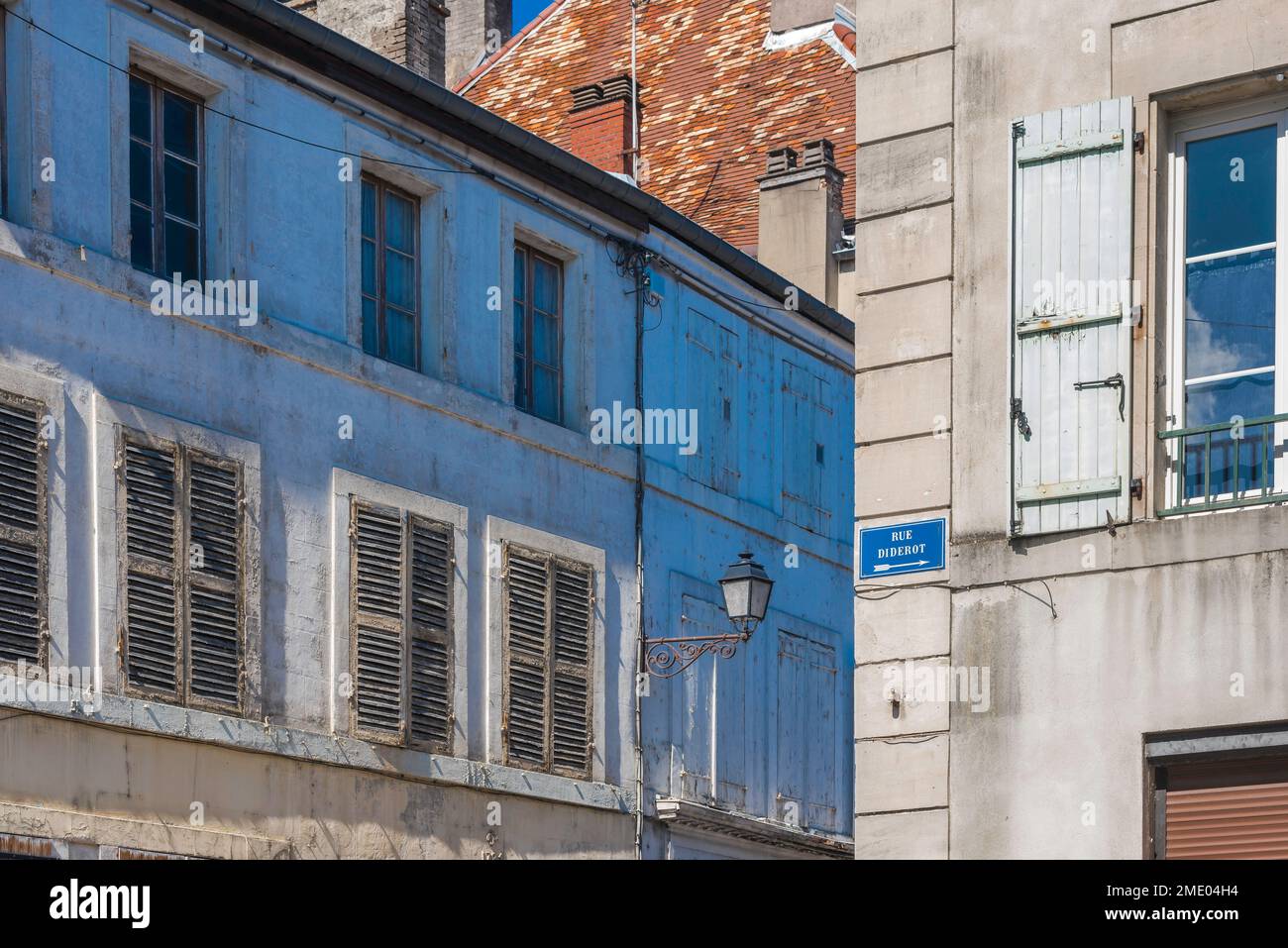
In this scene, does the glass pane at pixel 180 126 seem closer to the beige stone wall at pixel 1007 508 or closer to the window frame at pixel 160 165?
the window frame at pixel 160 165

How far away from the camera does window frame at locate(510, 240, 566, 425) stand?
1933cm

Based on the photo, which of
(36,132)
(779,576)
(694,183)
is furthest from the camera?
(694,183)

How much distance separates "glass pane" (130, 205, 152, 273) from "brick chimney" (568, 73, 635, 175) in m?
8.60

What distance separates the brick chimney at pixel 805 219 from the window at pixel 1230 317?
13.8 meters

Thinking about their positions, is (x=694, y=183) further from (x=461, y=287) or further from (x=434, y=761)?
(x=434, y=761)

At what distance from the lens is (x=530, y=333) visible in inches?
768

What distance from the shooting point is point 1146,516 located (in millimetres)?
9984

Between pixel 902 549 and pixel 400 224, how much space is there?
334 inches

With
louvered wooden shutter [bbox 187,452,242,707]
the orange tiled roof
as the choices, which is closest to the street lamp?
louvered wooden shutter [bbox 187,452,242,707]

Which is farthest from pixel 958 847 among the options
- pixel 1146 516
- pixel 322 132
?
pixel 322 132

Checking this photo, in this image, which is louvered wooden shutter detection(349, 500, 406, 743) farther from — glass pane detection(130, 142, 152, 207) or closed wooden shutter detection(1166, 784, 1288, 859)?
closed wooden shutter detection(1166, 784, 1288, 859)

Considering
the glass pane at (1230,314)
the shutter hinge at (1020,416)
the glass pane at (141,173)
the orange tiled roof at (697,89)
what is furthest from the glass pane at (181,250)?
the orange tiled roof at (697,89)

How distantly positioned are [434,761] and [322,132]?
14.9ft

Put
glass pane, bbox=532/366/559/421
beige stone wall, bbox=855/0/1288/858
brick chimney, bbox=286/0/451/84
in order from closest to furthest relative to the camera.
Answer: beige stone wall, bbox=855/0/1288/858
glass pane, bbox=532/366/559/421
brick chimney, bbox=286/0/451/84
